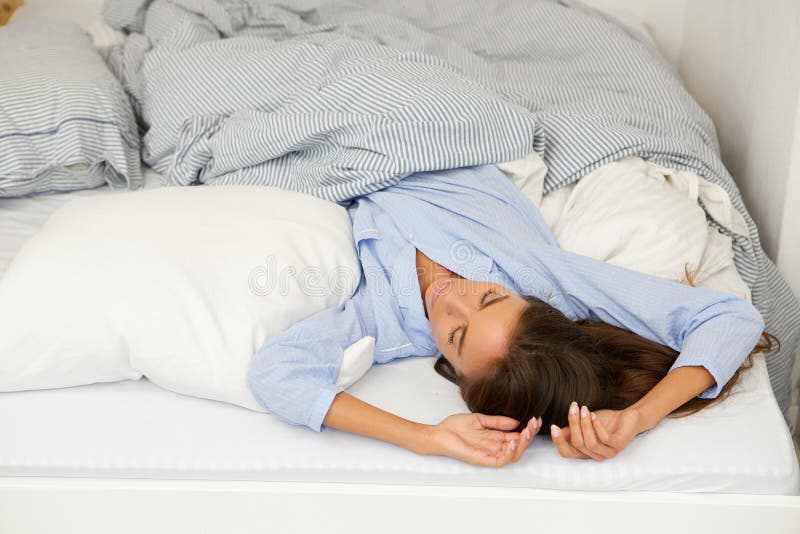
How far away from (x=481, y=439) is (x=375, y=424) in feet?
0.45

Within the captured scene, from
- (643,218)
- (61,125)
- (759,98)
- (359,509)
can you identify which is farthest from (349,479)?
(759,98)

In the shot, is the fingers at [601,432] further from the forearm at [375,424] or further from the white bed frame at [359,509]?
the forearm at [375,424]

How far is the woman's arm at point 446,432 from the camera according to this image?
3.35 ft

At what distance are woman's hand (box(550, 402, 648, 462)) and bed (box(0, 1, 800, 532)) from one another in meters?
0.02

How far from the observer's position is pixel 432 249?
1.30 metres

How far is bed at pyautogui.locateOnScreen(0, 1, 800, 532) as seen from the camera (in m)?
1.03

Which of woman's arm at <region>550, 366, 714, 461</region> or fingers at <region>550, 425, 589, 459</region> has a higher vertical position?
woman's arm at <region>550, 366, 714, 461</region>

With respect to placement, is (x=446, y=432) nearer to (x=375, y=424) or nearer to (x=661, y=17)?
(x=375, y=424)

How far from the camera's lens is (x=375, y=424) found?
1053 millimetres

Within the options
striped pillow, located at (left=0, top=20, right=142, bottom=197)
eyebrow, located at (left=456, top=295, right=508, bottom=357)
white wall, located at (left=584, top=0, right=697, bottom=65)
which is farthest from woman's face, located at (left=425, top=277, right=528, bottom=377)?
white wall, located at (left=584, top=0, right=697, bottom=65)

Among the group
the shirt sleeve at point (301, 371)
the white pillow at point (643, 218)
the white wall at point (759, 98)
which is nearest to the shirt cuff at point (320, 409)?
the shirt sleeve at point (301, 371)

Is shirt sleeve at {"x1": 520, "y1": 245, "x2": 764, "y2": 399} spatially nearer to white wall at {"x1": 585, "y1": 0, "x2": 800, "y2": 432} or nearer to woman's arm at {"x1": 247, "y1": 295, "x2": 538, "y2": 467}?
woman's arm at {"x1": 247, "y1": 295, "x2": 538, "y2": 467}

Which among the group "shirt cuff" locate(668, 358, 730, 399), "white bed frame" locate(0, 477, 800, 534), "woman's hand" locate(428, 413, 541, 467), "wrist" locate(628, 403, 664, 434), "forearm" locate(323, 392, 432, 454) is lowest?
"white bed frame" locate(0, 477, 800, 534)

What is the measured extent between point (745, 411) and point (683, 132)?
0.66 metres
